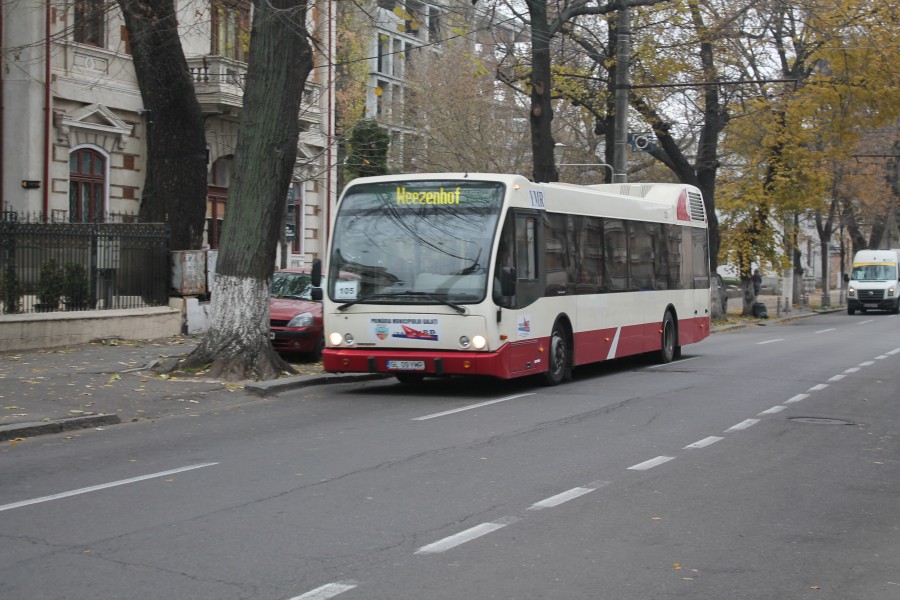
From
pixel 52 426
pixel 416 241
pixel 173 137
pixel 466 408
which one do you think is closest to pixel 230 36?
pixel 173 137

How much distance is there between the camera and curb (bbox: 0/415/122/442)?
1141 centimetres

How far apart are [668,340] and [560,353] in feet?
18.3

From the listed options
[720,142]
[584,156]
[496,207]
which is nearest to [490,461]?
[496,207]

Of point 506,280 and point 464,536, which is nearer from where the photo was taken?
point 464,536

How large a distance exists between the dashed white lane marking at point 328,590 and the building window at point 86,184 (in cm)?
2247

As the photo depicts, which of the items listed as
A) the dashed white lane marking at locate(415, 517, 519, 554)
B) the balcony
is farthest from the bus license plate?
the balcony

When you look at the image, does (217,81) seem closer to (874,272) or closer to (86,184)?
(86,184)

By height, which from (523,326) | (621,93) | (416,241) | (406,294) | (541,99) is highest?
(621,93)

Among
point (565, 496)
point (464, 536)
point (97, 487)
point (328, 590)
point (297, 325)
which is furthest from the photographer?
point (297, 325)

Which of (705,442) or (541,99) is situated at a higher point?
(541,99)

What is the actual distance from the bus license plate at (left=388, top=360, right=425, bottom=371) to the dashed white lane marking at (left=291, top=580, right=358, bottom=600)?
870 cm

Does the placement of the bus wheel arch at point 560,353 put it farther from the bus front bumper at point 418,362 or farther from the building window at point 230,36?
the building window at point 230,36

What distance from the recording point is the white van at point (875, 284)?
167 ft

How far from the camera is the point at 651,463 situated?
9.96 metres
